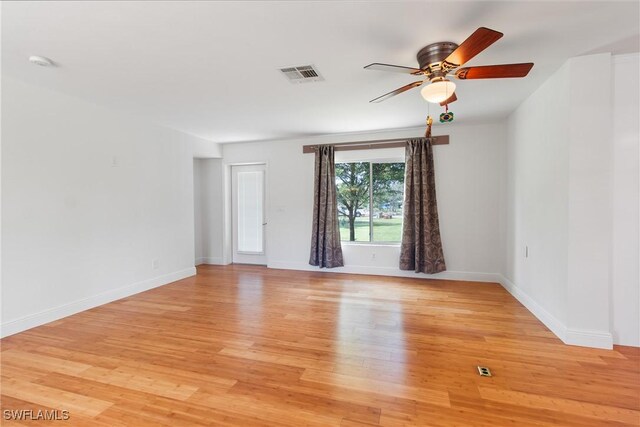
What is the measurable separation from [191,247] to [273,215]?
1.63 metres

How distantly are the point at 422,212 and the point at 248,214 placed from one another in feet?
11.6

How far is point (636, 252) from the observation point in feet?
8.41

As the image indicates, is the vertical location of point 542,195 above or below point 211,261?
above

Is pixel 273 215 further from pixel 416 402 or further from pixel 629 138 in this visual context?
pixel 629 138

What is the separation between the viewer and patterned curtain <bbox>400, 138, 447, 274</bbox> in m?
4.80

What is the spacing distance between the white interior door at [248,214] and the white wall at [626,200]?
5169 mm

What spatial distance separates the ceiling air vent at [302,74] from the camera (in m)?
2.75

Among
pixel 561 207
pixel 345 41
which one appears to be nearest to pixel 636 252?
pixel 561 207

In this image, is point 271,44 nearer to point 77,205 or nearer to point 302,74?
point 302,74

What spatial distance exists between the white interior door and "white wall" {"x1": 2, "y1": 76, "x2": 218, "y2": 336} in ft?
4.94

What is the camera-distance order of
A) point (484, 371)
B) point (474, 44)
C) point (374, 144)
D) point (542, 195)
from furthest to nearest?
point (374, 144) < point (542, 195) < point (484, 371) < point (474, 44)

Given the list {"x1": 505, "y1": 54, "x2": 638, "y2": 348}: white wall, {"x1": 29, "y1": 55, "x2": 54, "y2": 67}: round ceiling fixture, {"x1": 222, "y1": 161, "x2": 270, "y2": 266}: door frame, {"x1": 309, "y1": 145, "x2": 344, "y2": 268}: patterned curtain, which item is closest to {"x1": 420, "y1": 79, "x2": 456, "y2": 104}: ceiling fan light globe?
{"x1": 505, "y1": 54, "x2": 638, "y2": 348}: white wall

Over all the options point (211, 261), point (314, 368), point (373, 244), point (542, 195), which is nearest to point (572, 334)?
point (542, 195)

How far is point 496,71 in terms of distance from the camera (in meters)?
2.19
